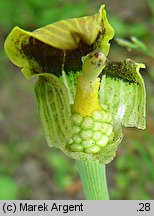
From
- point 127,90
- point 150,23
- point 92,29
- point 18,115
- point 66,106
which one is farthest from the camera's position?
point 150,23

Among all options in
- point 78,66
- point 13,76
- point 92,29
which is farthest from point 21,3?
point 92,29

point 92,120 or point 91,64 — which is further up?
point 91,64

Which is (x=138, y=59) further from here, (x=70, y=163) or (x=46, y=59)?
(x=46, y=59)

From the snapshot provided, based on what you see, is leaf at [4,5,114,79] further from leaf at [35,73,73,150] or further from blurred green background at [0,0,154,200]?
blurred green background at [0,0,154,200]

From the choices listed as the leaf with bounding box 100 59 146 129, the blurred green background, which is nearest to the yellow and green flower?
the leaf with bounding box 100 59 146 129

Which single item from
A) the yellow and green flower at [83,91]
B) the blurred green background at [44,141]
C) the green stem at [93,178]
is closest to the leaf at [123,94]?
the yellow and green flower at [83,91]

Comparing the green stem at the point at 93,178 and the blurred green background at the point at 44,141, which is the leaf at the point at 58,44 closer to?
the green stem at the point at 93,178

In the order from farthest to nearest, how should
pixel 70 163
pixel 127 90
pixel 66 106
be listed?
1. pixel 70 163
2. pixel 127 90
3. pixel 66 106

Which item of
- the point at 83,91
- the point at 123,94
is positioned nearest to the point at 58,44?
the point at 83,91
